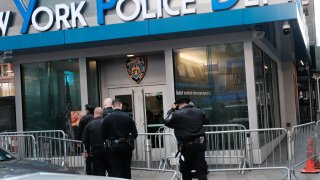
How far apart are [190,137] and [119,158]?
136 centimetres

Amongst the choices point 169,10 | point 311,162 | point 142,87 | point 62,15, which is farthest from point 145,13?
point 311,162

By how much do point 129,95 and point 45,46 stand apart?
9.67 ft

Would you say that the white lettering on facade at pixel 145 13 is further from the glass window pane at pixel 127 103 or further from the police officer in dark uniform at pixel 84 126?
the glass window pane at pixel 127 103


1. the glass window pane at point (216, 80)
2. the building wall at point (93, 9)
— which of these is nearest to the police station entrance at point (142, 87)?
the glass window pane at point (216, 80)

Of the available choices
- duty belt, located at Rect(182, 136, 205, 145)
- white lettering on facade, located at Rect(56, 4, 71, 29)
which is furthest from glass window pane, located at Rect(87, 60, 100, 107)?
duty belt, located at Rect(182, 136, 205, 145)

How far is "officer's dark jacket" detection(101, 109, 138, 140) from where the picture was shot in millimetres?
8742

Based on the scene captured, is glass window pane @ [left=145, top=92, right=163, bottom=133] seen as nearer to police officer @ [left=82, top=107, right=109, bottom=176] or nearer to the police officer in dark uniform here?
the police officer in dark uniform

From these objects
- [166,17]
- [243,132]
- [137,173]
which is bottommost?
[137,173]

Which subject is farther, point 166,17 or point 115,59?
point 115,59

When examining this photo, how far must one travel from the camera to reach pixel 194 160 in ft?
28.2

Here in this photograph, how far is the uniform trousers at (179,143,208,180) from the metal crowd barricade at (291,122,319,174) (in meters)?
1.97

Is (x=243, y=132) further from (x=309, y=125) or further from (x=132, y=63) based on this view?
(x=132, y=63)

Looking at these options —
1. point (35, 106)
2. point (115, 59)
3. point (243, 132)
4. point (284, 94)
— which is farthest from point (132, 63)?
point (284, 94)

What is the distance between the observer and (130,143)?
8.88 metres
